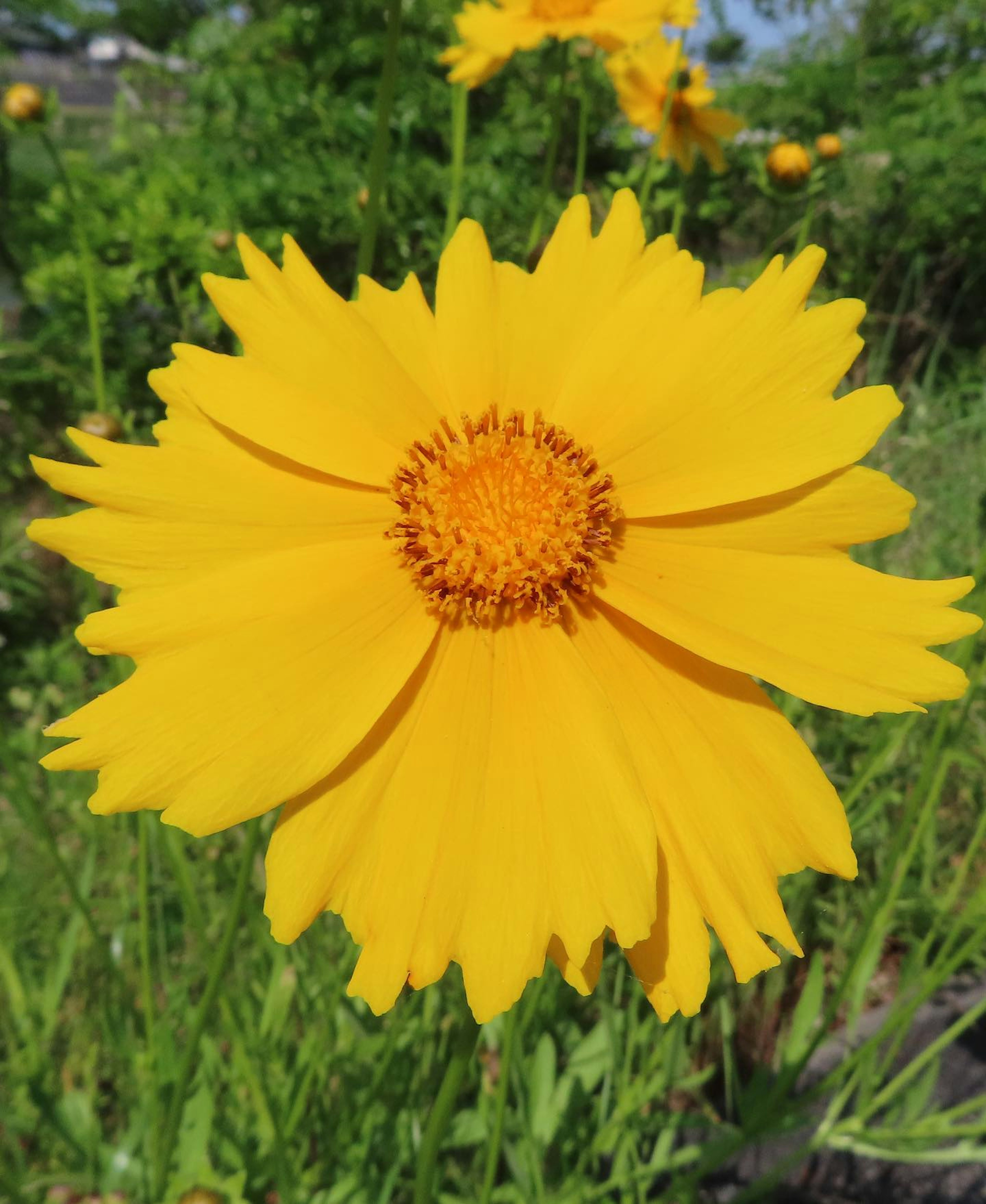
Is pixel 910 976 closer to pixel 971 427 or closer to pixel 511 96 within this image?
pixel 971 427

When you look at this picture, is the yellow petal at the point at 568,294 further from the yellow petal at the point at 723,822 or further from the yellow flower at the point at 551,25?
the yellow flower at the point at 551,25

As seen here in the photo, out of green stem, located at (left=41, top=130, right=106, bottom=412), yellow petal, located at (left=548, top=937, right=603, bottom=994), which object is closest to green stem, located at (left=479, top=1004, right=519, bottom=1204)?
yellow petal, located at (left=548, top=937, right=603, bottom=994)

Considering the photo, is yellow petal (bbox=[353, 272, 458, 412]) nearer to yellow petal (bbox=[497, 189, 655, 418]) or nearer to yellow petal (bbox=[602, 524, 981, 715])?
yellow petal (bbox=[497, 189, 655, 418])

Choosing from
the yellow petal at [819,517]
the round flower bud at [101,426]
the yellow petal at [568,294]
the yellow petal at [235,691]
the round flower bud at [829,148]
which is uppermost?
the round flower bud at [829,148]

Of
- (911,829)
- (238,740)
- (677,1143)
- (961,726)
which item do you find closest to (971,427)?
(911,829)

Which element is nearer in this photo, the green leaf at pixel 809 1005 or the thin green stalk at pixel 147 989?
the thin green stalk at pixel 147 989

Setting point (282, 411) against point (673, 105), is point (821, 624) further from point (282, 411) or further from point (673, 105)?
point (673, 105)

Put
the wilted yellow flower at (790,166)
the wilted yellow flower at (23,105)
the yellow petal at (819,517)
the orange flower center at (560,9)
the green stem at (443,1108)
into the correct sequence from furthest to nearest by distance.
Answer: the orange flower center at (560,9)
the wilted yellow flower at (790,166)
the wilted yellow flower at (23,105)
the yellow petal at (819,517)
the green stem at (443,1108)

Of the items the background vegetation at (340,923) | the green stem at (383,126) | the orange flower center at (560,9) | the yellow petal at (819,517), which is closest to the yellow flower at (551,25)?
the orange flower center at (560,9)
